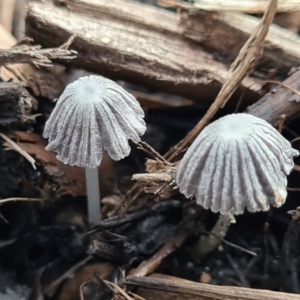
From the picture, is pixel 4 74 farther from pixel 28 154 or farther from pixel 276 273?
pixel 276 273

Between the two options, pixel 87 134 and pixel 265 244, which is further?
pixel 265 244

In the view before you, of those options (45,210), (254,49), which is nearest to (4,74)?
(45,210)

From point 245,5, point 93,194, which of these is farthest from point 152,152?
point 245,5

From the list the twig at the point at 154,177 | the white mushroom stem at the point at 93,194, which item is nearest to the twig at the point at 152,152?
the twig at the point at 154,177

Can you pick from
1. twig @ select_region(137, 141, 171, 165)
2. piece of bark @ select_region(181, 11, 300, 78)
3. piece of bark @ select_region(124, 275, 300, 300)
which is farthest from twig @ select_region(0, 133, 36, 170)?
piece of bark @ select_region(181, 11, 300, 78)

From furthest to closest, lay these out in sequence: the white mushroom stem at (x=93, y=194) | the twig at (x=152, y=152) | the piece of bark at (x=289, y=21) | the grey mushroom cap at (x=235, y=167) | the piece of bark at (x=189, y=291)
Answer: the piece of bark at (x=289, y=21) < the white mushroom stem at (x=93, y=194) < the twig at (x=152, y=152) < the piece of bark at (x=189, y=291) < the grey mushroom cap at (x=235, y=167)

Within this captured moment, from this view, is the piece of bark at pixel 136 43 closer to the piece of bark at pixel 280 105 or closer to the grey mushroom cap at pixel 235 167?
the piece of bark at pixel 280 105

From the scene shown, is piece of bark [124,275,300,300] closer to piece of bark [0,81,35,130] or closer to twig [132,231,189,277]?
twig [132,231,189,277]

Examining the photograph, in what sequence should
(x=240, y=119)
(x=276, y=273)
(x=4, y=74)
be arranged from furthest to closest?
(x=4, y=74), (x=276, y=273), (x=240, y=119)
